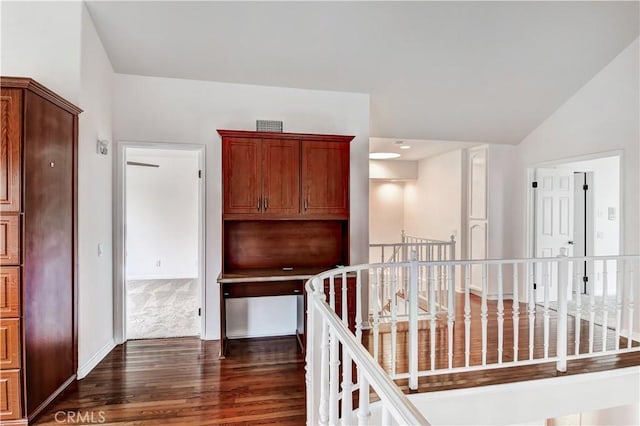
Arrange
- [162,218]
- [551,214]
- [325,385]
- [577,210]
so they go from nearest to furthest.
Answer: [325,385], [551,214], [577,210], [162,218]

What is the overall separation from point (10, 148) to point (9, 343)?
3.98 ft

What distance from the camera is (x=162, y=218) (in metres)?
7.12

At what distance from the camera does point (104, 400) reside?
2.57 m

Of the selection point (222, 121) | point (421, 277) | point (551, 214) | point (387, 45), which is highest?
point (387, 45)

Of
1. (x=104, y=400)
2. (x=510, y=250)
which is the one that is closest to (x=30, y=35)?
(x=104, y=400)

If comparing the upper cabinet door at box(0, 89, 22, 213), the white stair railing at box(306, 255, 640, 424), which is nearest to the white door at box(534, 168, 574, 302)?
the white stair railing at box(306, 255, 640, 424)

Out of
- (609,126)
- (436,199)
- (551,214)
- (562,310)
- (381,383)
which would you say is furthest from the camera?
(436,199)

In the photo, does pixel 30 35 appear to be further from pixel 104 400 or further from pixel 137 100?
pixel 104 400

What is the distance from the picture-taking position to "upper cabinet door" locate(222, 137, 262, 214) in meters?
3.47

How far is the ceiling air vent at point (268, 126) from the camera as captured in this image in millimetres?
3836

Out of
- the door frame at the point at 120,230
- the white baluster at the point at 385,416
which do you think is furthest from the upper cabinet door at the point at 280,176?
the white baluster at the point at 385,416

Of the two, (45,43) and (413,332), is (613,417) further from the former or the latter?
(45,43)

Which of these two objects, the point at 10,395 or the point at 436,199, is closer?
the point at 10,395

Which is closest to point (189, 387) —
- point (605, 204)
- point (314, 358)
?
point (314, 358)
